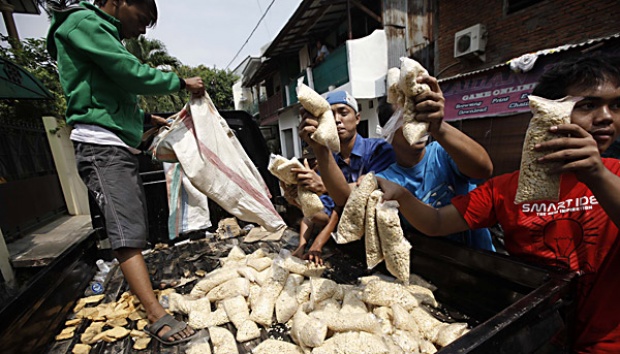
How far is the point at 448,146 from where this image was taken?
1321 millimetres

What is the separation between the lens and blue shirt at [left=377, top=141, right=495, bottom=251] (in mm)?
1758

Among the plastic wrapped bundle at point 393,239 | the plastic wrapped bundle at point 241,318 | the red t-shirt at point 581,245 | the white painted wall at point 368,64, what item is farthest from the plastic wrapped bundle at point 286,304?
the white painted wall at point 368,64

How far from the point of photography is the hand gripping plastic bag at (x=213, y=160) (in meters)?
2.02

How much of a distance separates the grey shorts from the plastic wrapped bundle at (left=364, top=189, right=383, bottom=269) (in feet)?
4.80

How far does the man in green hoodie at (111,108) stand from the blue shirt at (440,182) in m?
1.68

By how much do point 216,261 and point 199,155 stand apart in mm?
1130

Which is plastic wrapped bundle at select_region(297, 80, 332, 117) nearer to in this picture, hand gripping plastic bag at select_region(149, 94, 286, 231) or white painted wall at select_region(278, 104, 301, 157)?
hand gripping plastic bag at select_region(149, 94, 286, 231)

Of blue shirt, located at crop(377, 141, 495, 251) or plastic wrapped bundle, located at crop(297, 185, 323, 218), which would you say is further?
blue shirt, located at crop(377, 141, 495, 251)

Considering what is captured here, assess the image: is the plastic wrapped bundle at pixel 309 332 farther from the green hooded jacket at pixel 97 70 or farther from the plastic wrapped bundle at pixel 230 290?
the green hooded jacket at pixel 97 70

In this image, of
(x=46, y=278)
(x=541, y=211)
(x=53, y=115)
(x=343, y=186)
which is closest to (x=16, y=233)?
(x=53, y=115)

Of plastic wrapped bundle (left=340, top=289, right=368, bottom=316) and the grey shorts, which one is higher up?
the grey shorts

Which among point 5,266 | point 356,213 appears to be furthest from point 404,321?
point 5,266

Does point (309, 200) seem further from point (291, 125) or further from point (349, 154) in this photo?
point (291, 125)

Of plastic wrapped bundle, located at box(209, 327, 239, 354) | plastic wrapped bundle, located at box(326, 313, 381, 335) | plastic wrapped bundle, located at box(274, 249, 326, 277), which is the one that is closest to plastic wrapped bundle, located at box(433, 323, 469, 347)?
plastic wrapped bundle, located at box(326, 313, 381, 335)
